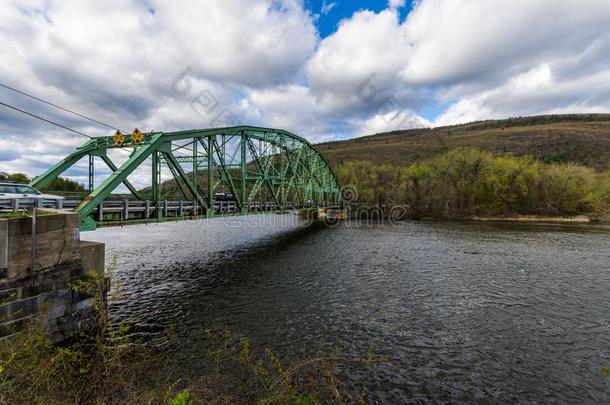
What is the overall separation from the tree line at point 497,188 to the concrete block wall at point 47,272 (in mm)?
84131

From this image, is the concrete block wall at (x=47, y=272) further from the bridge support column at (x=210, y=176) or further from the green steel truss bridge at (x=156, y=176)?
the bridge support column at (x=210, y=176)

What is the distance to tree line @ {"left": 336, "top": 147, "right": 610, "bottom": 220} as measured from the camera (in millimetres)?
73938

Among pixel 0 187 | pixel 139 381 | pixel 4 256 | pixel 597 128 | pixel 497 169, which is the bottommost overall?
pixel 139 381

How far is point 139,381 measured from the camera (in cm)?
926

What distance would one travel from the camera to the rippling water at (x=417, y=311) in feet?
→ 32.2

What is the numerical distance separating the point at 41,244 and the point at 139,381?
600cm

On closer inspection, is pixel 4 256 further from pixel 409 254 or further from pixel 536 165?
pixel 536 165

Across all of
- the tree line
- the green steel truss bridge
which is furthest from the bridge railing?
the tree line

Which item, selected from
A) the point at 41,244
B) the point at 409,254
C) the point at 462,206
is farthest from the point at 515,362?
the point at 462,206

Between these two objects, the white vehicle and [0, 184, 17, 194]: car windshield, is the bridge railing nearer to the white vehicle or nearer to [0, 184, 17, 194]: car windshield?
the white vehicle

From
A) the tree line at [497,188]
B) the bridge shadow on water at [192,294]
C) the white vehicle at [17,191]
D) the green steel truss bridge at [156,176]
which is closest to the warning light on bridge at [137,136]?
the green steel truss bridge at [156,176]

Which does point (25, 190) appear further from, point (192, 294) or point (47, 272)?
point (192, 294)

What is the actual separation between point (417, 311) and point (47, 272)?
16.6 meters

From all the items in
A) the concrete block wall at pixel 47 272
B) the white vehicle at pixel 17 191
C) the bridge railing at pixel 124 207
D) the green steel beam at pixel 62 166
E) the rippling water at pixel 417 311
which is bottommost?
the rippling water at pixel 417 311
